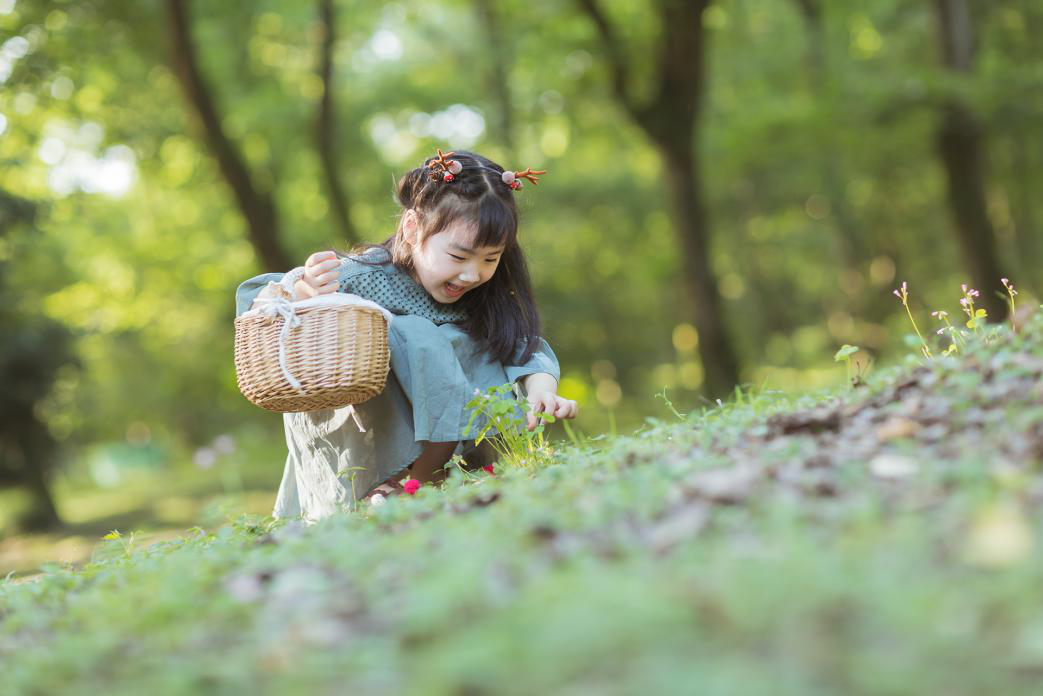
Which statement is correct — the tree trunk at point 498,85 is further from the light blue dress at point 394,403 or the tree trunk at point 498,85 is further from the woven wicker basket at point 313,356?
the woven wicker basket at point 313,356

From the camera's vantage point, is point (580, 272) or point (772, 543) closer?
point (772, 543)

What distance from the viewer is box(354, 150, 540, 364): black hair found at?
419 cm

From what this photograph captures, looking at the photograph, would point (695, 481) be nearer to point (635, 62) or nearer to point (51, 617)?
point (51, 617)

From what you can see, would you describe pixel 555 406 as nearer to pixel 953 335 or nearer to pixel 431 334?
pixel 431 334

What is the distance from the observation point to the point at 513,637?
4.62 ft

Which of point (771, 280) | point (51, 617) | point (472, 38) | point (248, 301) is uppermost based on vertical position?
point (472, 38)

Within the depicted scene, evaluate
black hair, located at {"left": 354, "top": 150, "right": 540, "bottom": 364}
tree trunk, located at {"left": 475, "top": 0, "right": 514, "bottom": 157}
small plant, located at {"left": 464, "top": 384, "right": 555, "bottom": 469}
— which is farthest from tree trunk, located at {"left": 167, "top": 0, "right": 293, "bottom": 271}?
small plant, located at {"left": 464, "top": 384, "right": 555, "bottom": 469}

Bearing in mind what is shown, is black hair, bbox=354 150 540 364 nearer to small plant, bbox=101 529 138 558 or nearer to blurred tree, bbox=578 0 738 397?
small plant, bbox=101 529 138 558

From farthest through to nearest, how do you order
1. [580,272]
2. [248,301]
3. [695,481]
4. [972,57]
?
[580,272], [972,57], [248,301], [695,481]

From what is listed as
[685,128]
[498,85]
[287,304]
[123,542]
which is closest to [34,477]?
[498,85]

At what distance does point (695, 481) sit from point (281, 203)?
15.3 m

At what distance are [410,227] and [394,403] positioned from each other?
2.68ft

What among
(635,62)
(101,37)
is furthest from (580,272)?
(101,37)

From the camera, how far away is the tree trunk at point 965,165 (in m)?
10.9
